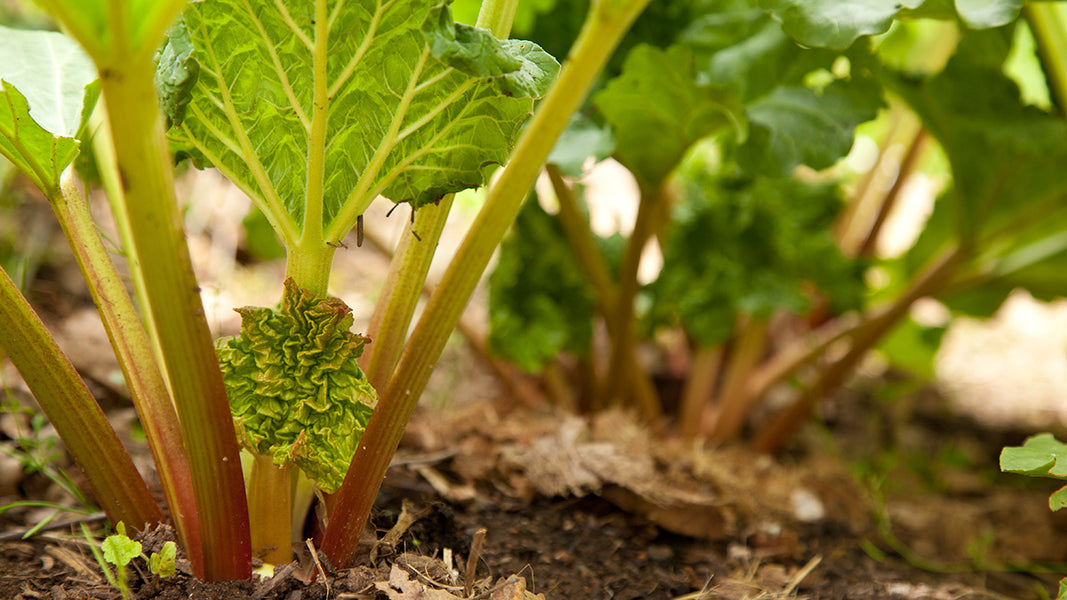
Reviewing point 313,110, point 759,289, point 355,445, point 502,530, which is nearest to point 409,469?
point 502,530

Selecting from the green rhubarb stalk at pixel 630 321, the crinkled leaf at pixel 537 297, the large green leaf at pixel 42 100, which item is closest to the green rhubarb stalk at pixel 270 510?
the large green leaf at pixel 42 100

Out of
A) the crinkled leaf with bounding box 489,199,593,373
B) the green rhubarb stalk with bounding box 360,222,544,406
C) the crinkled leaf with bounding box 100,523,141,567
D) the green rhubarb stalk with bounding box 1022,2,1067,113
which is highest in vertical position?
the green rhubarb stalk with bounding box 1022,2,1067,113

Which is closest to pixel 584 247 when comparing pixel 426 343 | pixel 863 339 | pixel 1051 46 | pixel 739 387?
pixel 739 387

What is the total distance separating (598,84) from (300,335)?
0.95 meters

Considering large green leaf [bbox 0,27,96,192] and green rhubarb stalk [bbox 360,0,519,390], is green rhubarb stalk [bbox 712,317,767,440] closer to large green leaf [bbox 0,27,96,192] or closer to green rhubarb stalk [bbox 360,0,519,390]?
green rhubarb stalk [bbox 360,0,519,390]

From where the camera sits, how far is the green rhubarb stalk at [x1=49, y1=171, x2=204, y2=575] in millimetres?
980

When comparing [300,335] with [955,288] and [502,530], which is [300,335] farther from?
[955,288]

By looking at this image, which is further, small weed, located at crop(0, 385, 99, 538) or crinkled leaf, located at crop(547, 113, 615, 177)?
crinkled leaf, located at crop(547, 113, 615, 177)

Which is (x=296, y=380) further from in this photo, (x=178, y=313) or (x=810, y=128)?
(x=810, y=128)

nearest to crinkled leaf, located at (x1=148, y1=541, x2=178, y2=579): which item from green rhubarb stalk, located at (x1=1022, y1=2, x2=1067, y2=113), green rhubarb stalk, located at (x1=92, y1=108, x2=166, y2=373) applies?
green rhubarb stalk, located at (x1=92, y1=108, x2=166, y2=373)

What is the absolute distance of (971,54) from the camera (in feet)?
5.36

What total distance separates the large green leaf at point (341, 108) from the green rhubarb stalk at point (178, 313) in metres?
0.16

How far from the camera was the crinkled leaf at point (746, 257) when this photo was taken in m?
1.85

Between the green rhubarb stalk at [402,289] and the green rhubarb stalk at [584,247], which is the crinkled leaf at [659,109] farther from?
the green rhubarb stalk at [402,289]
